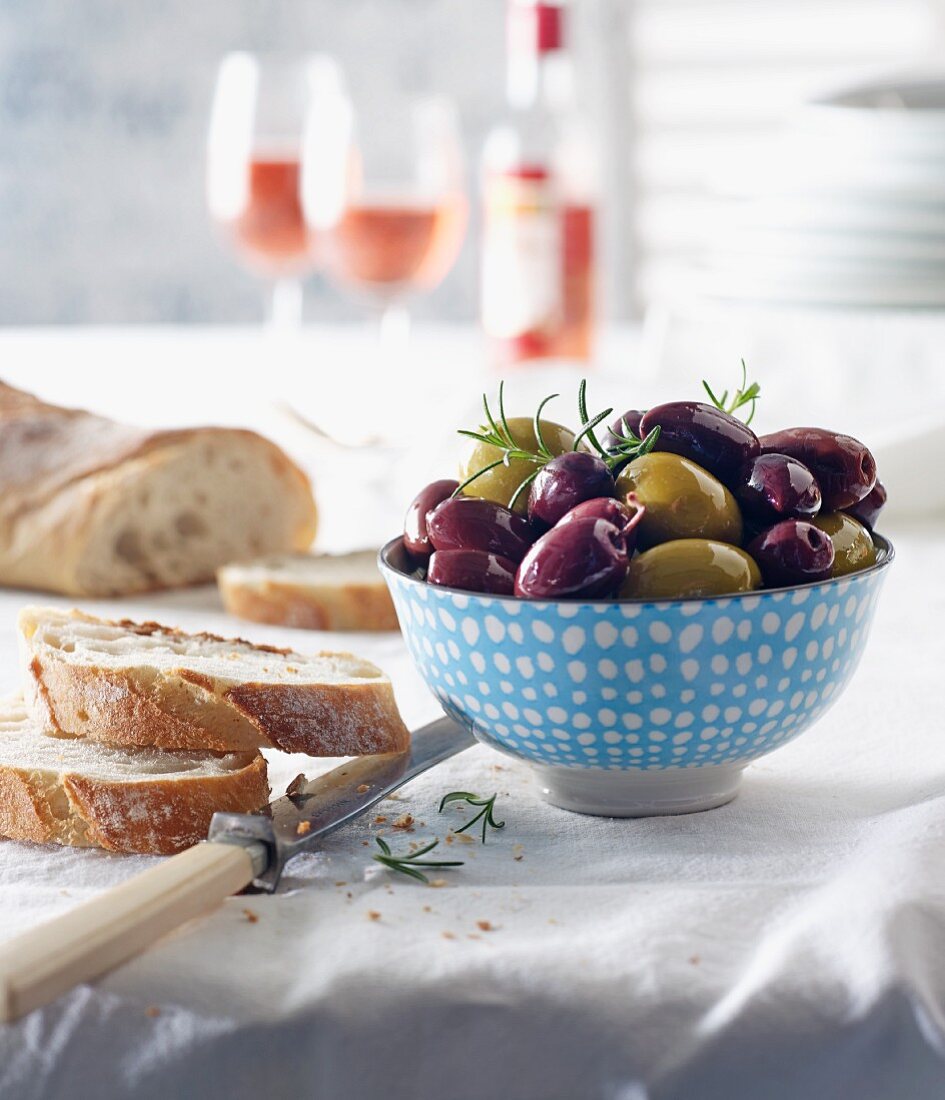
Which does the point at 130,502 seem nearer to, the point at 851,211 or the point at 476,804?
the point at 476,804

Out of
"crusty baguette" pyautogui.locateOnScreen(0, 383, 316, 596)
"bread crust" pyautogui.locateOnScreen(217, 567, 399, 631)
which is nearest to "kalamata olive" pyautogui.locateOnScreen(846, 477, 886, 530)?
"bread crust" pyautogui.locateOnScreen(217, 567, 399, 631)

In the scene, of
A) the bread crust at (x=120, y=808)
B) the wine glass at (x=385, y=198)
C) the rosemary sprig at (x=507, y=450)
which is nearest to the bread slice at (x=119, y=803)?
the bread crust at (x=120, y=808)

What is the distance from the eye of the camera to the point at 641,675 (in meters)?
0.76

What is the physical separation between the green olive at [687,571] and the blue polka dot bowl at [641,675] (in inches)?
0.5

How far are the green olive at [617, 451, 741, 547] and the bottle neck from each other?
1.68 m

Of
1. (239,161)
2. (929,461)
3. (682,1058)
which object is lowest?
(682,1058)

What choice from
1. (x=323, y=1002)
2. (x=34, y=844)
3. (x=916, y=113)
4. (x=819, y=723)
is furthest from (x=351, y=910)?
(x=916, y=113)

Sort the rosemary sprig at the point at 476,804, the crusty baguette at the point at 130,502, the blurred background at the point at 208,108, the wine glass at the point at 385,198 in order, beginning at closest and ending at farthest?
the rosemary sprig at the point at 476,804, the crusty baguette at the point at 130,502, the wine glass at the point at 385,198, the blurred background at the point at 208,108

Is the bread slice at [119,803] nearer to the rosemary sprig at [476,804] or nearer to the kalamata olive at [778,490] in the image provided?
the rosemary sprig at [476,804]

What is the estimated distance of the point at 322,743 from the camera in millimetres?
871

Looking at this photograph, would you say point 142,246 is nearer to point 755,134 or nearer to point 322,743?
point 755,134

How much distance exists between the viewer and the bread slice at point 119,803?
2.62ft

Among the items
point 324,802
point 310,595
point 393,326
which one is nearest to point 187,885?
point 324,802

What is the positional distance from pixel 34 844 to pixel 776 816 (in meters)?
0.41
